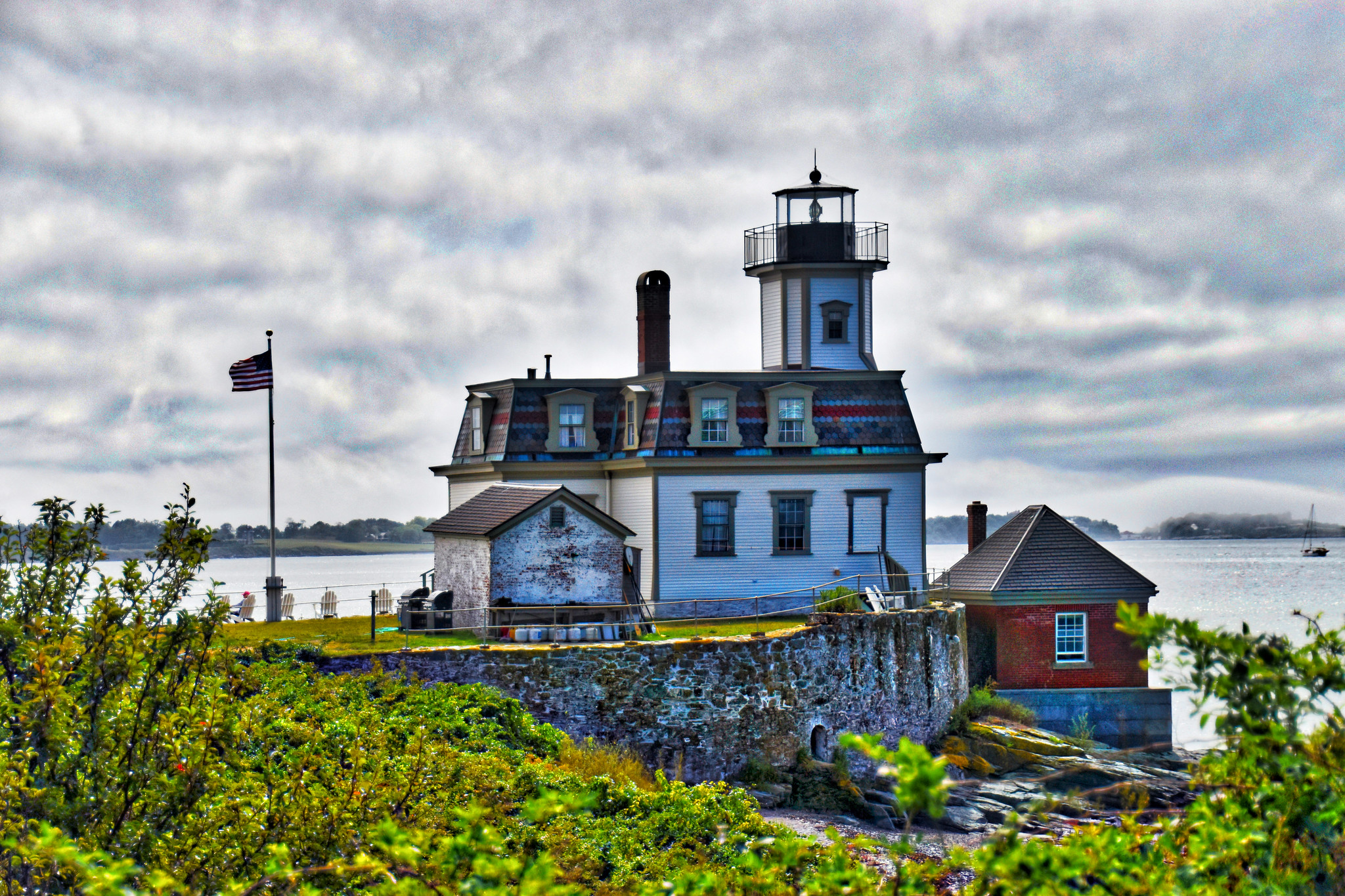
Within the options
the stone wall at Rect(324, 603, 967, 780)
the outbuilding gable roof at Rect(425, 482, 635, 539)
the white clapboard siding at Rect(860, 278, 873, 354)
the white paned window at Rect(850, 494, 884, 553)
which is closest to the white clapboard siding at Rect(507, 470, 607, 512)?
the outbuilding gable roof at Rect(425, 482, 635, 539)

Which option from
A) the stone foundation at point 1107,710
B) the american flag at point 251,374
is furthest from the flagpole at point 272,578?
the stone foundation at point 1107,710

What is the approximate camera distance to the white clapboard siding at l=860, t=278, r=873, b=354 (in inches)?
1446

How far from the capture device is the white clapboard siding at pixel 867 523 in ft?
108

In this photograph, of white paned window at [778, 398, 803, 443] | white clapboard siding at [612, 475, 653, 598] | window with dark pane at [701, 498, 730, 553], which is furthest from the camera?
white paned window at [778, 398, 803, 443]

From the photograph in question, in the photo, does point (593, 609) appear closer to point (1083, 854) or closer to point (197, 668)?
point (197, 668)

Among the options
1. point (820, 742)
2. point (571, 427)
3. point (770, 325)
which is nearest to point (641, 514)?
point (571, 427)

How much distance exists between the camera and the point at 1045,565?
32.2 m

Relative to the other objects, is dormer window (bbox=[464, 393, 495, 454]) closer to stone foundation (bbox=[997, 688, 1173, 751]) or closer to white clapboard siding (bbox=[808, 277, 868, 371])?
white clapboard siding (bbox=[808, 277, 868, 371])

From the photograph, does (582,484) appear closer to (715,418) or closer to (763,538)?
(715,418)

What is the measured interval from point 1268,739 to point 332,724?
11.8m

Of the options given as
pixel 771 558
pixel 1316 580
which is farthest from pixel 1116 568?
pixel 1316 580

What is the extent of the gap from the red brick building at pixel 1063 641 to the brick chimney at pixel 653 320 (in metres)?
10.1

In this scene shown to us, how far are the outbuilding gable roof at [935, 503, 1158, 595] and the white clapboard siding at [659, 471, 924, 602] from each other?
1.51 metres

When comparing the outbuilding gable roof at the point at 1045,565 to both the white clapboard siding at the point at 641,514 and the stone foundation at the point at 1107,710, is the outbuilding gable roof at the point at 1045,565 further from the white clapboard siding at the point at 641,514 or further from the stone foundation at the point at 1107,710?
the white clapboard siding at the point at 641,514
